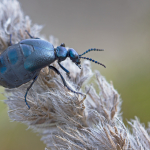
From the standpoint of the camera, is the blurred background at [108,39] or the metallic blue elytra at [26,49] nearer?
the metallic blue elytra at [26,49]

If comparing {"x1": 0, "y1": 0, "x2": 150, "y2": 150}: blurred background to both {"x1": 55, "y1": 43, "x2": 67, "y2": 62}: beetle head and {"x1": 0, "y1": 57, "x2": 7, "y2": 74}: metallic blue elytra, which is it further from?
{"x1": 55, "y1": 43, "x2": 67, "y2": 62}: beetle head

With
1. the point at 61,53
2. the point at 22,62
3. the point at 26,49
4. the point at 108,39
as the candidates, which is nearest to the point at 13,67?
the point at 22,62

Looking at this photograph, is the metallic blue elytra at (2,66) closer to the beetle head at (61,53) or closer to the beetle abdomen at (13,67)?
the beetle abdomen at (13,67)

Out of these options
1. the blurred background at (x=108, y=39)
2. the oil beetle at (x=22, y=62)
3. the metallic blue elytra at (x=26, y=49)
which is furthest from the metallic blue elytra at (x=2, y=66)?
the blurred background at (x=108, y=39)

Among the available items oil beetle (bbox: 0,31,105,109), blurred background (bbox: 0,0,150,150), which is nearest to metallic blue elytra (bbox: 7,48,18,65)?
oil beetle (bbox: 0,31,105,109)

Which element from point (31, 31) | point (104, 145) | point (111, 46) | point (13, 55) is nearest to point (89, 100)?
point (104, 145)

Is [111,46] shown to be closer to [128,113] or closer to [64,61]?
[128,113]
